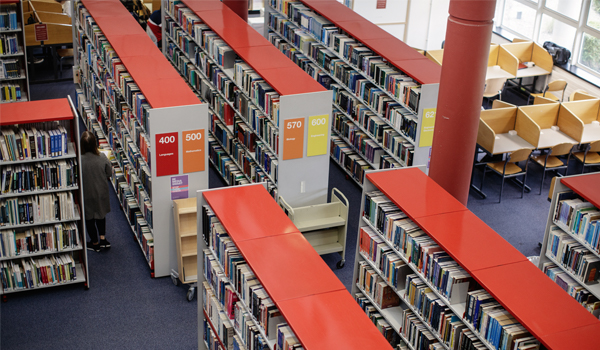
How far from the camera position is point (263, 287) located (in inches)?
185

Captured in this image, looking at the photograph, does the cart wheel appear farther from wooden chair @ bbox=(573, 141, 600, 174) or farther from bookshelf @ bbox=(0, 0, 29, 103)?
wooden chair @ bbox=(573, 141, 600, 174)

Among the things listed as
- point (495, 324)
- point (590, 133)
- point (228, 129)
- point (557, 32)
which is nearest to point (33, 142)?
point (228, 129)

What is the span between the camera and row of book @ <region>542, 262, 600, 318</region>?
6.01 m

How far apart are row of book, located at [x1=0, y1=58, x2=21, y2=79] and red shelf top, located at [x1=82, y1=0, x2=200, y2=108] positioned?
1.55m

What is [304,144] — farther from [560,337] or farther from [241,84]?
[560,337]

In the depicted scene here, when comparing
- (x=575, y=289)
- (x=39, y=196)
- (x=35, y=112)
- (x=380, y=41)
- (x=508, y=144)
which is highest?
(x=380, y=41)

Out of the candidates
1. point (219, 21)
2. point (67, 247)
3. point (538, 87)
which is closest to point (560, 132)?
point (538, 87)

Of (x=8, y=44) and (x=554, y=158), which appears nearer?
(x=554, y=158)

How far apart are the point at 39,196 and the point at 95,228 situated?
1.28 metres

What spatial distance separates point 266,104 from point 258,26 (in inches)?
274

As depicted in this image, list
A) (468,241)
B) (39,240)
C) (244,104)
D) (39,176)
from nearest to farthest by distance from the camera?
(468,241) → (39,176) → (39,240) → (244,104)

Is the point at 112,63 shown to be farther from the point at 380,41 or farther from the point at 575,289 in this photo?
the point at 575,289

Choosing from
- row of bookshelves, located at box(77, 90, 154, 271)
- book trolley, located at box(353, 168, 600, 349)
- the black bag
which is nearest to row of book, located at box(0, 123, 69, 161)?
row of bookshelves, located at box(77, 90, 154, 271)

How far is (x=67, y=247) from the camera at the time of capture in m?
6.98
